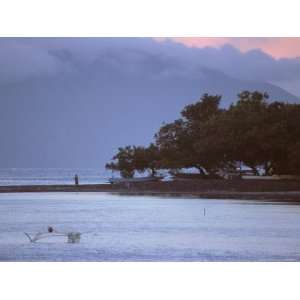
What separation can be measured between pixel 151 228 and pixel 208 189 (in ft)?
28.2

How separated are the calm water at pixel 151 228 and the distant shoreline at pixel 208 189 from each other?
1.10 m

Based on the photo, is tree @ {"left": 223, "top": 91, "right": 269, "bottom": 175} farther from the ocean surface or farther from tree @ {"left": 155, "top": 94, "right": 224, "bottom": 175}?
the ocean surface

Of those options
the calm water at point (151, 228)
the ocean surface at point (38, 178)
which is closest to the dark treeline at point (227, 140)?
the calm water at point (151, 228)

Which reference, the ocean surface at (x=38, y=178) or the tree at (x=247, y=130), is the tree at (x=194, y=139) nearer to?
the tree at (x=247, y=130)

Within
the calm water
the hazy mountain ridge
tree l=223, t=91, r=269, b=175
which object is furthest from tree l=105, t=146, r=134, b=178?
the hazy mountain ridge

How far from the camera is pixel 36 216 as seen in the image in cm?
1747

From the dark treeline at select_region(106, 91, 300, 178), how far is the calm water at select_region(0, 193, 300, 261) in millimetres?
2062

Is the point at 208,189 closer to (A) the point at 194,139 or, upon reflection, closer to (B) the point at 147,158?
(A) the point at 194,139
